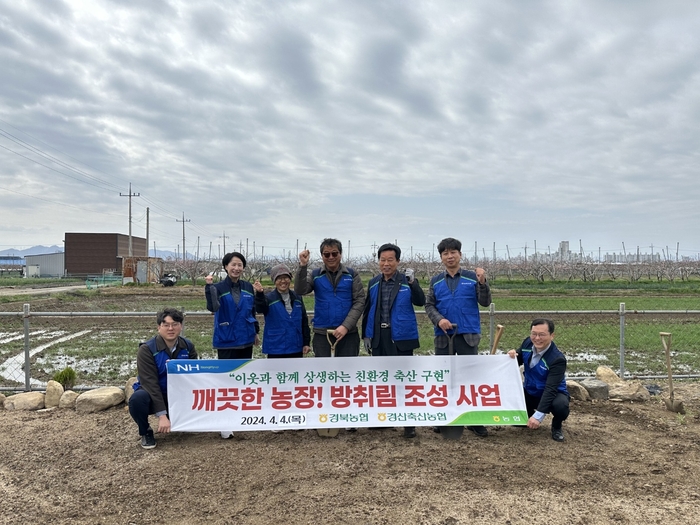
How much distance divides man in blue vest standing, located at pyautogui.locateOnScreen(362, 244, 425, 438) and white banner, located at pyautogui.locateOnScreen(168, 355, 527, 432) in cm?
15

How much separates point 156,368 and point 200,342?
5.93 meters

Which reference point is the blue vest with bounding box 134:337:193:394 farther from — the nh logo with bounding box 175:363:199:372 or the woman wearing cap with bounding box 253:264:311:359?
the woman wearing cap with bounding box 253:264:311:359

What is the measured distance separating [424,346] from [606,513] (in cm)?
594

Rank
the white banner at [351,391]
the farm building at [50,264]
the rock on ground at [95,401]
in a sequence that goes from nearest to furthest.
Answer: the white banner at [351,391] → the rock on ground at [95,401] → the farm building at [50,264]

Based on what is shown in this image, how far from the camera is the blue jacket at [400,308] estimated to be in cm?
396

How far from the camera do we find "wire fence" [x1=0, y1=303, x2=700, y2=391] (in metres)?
6.04

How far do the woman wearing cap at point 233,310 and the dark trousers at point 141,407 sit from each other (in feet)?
2.33

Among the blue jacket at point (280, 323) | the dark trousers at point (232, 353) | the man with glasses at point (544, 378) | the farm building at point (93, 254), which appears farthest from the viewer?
the farm building at point (93, 254)

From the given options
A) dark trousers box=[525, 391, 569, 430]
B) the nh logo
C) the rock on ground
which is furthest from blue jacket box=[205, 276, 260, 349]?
dark trousers box=[525, 391, 569, 430]

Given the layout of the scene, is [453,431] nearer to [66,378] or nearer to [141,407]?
[141,407]

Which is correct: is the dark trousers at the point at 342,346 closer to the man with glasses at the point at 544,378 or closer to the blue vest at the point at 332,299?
the blue vest at the point at 332,299

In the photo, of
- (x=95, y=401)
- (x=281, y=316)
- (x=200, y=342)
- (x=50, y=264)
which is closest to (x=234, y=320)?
(x=281, y=316)

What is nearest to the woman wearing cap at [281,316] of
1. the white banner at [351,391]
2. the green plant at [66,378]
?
the white banner at [351,391]

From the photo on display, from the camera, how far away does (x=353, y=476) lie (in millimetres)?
3295
